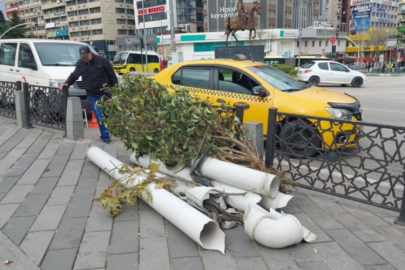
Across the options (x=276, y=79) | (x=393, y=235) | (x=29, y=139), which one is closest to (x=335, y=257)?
(x=393, y=235)

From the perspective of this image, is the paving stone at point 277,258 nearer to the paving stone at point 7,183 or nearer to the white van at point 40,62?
the paving stone at point 7,183

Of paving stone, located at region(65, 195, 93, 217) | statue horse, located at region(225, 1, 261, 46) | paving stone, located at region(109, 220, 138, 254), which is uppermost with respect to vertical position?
statue horse, located at region(225, 1, 261, 46)

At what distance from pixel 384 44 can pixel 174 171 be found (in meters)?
68.8

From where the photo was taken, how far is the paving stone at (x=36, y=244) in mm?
2859

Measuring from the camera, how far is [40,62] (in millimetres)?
8273

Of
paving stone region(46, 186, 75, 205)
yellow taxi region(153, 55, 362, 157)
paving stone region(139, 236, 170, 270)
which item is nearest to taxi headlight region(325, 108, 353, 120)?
yellow taxi region(153, 55, 362, 157)

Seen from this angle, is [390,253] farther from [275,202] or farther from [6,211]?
[6,211]

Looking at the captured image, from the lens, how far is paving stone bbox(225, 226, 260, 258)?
115 inches

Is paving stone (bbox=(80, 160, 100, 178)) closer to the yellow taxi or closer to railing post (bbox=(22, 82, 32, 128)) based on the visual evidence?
the yellow taxi

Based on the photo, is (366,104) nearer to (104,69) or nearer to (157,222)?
(104,69)

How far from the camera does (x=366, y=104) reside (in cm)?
1225

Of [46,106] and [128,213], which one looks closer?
[128,213]

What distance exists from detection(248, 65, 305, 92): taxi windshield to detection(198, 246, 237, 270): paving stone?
12.0 ft

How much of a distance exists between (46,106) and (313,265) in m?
6.15
